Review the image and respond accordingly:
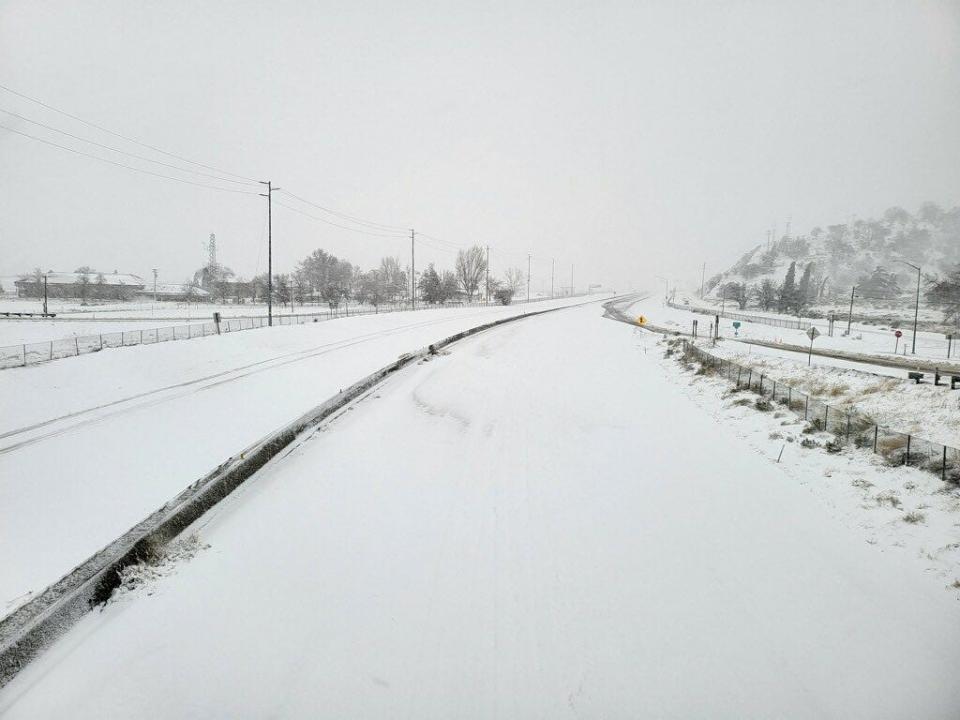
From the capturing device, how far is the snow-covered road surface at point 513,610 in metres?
4.55

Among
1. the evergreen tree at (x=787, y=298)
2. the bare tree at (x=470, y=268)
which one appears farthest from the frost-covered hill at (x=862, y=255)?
the bare tree at (x=470, y=268)

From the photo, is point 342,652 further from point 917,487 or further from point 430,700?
point 917,487

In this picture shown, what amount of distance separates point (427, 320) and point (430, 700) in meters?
45.7

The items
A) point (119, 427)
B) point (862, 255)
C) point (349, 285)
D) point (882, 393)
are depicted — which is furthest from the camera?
point (862, 255)

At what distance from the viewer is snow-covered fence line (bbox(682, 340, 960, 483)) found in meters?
8.99

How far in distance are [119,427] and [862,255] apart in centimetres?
19309

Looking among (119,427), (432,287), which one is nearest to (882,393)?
(119,427)

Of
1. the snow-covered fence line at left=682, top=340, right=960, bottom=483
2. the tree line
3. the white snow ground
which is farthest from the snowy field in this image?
the tree line

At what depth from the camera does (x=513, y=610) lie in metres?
5.73

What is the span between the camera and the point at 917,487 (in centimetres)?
870

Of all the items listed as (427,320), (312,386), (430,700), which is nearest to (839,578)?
(430,700)

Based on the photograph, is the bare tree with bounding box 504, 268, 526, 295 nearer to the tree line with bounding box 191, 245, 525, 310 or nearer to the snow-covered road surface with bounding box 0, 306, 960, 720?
the tree line with bounding box 191, 245, 525, 310

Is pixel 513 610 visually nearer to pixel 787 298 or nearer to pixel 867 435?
pixel 867 435

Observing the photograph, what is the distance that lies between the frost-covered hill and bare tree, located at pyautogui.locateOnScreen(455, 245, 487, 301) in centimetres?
6501
